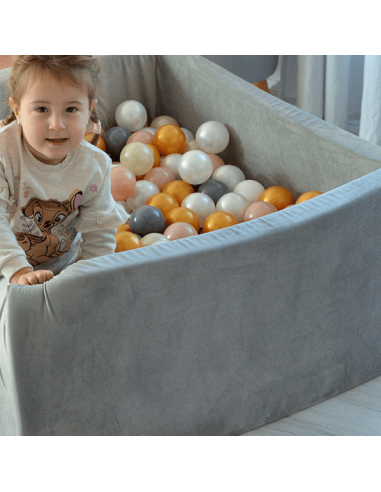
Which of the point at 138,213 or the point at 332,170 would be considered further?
the point at 138,213

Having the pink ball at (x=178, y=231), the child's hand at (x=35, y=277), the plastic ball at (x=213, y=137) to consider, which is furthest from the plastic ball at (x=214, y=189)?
the child's hand at (x=35, y=277)

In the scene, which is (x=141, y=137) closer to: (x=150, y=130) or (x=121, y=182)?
(x=150, y=130)

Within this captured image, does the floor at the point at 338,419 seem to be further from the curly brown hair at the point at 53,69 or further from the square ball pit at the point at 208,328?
the curly brown hair at the point at 53,69

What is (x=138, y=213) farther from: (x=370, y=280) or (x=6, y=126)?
(x=370, y=280)

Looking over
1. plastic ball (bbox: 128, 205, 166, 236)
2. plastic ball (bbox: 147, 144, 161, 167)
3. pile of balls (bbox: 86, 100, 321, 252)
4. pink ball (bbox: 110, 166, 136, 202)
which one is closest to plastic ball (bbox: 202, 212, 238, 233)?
pile of balls (bbox: 86, 100, 321, 252)

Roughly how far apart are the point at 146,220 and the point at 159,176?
0.83 ft

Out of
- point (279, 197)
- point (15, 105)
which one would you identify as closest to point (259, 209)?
point (279, 197)

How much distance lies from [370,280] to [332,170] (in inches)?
15.5

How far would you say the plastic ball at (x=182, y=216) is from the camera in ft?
5.49

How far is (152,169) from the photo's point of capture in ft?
6.15

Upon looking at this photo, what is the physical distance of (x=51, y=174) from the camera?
3.96ft

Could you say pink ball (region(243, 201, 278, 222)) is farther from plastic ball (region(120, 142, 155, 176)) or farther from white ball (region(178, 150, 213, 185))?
plastic ball (region(120, 142, 155, 176))

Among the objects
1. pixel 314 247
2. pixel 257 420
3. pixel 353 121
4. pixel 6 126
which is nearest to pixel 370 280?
pixel 314 247

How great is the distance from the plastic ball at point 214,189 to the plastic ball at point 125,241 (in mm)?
336
